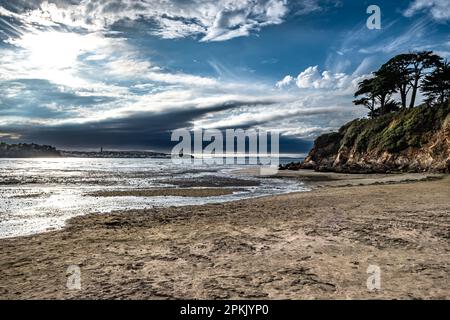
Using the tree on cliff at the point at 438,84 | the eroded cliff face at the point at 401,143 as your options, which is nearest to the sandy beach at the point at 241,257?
the eroded cliff face at the point at 401,143

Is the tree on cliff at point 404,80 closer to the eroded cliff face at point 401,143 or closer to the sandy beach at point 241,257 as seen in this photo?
the eroded cliff face at point 401,143

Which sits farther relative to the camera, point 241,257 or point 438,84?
point 438,84

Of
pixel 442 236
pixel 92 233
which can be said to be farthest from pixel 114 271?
pixel 442 236

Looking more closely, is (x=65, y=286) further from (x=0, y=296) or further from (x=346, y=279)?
(x=346, y=279)

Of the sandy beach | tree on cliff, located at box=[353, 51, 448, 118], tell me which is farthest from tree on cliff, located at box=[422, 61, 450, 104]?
the sandy beach

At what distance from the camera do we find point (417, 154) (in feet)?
128

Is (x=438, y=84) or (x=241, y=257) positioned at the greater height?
(x=438, y=84)

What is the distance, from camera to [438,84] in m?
46.6

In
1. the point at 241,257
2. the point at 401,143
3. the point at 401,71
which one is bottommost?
the point at 241,257

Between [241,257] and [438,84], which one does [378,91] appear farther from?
[241,257]

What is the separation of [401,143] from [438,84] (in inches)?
495

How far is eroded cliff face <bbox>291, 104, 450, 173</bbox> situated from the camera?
35562 millimetres

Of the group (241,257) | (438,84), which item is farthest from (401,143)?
(241,257)

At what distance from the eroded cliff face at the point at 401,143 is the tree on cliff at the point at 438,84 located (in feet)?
15.5
